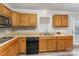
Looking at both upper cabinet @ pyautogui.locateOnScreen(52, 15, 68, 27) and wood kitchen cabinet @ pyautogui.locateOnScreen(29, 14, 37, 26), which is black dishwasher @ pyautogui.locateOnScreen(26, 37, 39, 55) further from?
upper cabinet @ pyautogui.locateOnScreen(52, 15, 68, 27)

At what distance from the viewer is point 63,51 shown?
21.3 feet

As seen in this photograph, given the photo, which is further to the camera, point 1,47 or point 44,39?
point 44,39

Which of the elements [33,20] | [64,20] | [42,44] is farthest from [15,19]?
[64,20]

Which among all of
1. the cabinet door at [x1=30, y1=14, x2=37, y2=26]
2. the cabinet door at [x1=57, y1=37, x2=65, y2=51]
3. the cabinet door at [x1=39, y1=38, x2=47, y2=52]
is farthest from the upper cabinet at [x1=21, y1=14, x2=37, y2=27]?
the cabinet door at [x1=57, y1=37, x2=65, y2=51]

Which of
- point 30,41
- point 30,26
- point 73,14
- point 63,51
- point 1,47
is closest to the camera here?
point 1,47

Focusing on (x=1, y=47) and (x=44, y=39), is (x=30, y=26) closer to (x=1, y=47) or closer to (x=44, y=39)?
(x=44, y=39)

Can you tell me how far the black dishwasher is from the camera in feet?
19.8

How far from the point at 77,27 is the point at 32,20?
258 centimetres

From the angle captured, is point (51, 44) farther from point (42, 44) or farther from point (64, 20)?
point (64, 20)

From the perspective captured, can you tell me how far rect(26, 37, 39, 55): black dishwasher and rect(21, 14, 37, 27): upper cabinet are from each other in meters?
1.04

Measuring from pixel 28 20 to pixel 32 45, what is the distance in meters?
1.36

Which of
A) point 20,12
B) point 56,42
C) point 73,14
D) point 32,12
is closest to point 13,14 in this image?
point 20,12

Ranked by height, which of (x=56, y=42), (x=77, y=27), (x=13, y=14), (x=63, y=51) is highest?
(x=13, y=14)

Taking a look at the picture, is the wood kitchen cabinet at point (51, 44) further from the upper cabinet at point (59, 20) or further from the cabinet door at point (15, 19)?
the cabinet door at point (15, 19)
